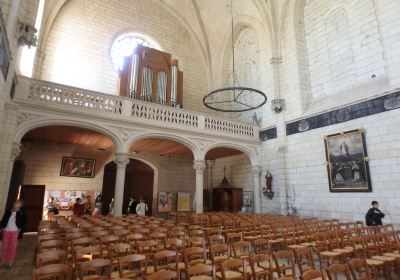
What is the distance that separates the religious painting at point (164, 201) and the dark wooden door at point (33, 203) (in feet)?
19.0

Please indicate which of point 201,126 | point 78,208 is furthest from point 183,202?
point 78,208

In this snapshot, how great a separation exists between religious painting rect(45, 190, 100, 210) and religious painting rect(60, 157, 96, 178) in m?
0.80

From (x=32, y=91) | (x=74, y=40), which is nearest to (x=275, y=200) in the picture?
(x=32, y=91)

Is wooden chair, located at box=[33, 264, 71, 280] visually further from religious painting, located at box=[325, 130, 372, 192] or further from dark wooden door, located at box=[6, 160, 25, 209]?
dark wooden door, located at box=[6, 160, 25, 209]

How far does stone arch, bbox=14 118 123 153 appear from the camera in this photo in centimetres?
888

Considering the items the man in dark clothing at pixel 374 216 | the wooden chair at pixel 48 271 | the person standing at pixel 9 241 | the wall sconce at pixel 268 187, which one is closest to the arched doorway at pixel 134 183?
the wall sconce at pixel 268 187

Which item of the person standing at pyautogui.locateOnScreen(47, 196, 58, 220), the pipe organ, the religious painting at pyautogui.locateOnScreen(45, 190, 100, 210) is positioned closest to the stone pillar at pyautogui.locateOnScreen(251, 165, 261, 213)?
the pipe organ

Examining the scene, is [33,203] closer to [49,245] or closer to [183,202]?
[183,202]

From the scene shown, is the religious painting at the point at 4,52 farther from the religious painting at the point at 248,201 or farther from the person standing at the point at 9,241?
the religious painting at the point at 248,201

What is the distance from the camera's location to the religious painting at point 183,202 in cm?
1582

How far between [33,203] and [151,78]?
26.2 ft

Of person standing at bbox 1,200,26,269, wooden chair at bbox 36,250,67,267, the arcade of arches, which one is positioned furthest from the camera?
the arcade of arches

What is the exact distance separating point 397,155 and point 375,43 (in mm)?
4538

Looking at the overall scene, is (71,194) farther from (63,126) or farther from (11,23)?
(11,23)
